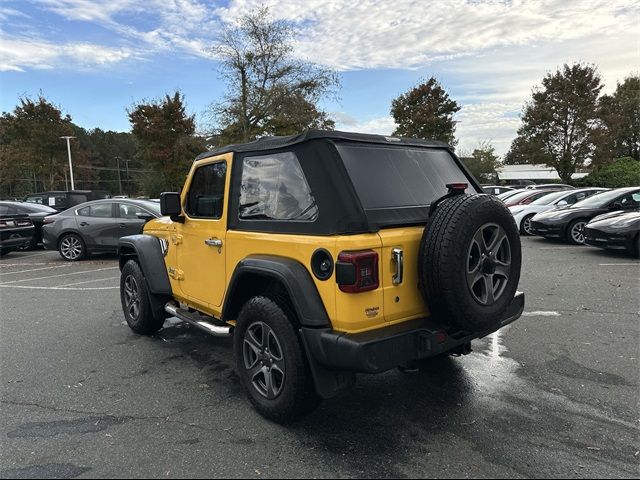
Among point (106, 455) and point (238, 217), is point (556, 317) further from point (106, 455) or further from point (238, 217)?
point (106, 455)

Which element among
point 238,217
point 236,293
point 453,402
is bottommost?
point 453,402

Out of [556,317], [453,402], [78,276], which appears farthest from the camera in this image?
[78,276]

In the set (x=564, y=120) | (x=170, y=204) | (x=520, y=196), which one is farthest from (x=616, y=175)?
(x=170, y=204)

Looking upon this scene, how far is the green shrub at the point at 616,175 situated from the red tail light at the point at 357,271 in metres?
31.8

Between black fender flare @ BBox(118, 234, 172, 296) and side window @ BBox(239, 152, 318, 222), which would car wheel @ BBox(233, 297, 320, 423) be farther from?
black fender flare @ BBox(118, 234, 172, 296)

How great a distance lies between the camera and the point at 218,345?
4809mm

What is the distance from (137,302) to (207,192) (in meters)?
1.89

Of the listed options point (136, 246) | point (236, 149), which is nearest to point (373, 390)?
point (236, 149)

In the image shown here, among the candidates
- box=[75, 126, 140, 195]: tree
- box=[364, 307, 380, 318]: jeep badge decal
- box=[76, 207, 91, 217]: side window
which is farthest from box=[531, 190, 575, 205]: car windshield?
box=[75, 126, 140, 195]: tree

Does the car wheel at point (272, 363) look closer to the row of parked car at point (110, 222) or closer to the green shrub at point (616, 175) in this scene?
the row of parked car at point (110, 222)

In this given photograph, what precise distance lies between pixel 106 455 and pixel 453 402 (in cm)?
237

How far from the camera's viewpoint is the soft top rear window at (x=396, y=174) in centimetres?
313

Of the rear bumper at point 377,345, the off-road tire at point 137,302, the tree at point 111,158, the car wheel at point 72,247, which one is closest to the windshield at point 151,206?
the car wheel at point 72,247

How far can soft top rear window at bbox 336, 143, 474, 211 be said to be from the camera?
313 cm
